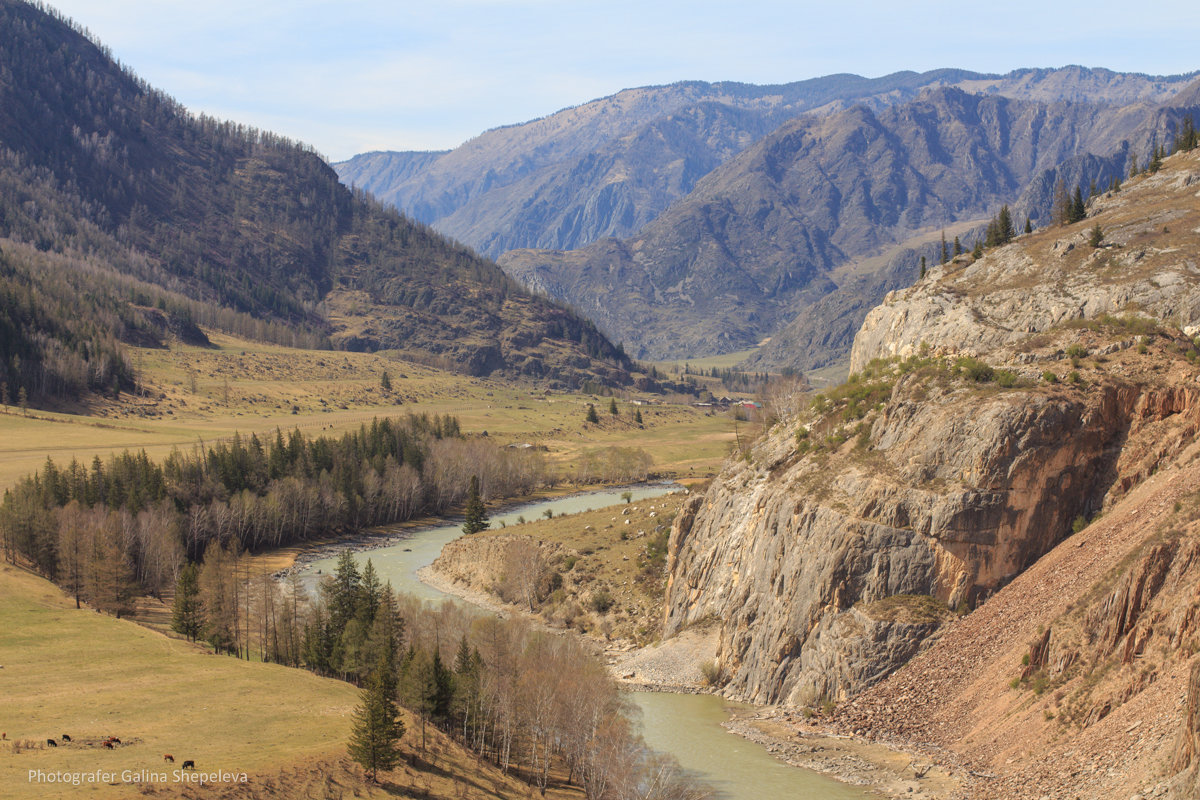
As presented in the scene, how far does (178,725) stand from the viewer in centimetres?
4972

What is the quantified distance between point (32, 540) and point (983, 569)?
301 feet

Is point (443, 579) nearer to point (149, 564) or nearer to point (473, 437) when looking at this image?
point (149, 564)

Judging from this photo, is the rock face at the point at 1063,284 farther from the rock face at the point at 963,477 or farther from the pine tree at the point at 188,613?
the pine tree at the point at 188,613

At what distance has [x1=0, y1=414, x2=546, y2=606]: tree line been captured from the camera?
95.2 meters

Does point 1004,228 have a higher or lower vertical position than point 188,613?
higher

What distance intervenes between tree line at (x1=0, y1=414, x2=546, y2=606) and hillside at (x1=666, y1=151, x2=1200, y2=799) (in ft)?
188

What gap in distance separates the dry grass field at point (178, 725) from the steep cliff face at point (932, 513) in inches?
817

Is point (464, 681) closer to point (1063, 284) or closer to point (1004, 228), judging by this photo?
point (1063, 284)

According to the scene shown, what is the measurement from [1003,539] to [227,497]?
106m

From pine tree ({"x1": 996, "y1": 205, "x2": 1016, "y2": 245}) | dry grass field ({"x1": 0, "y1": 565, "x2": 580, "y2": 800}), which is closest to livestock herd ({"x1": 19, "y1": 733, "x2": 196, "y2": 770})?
dry grass field ({"x1": 0, "y1": 565, "x2": 580, "y2": 800})

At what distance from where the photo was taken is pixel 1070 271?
79.9m

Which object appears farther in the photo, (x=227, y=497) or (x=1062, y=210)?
(x=227, y=497)

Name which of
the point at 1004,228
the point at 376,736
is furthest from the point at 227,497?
the point at 1004,228

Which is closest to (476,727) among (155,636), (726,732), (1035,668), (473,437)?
(726,732)
